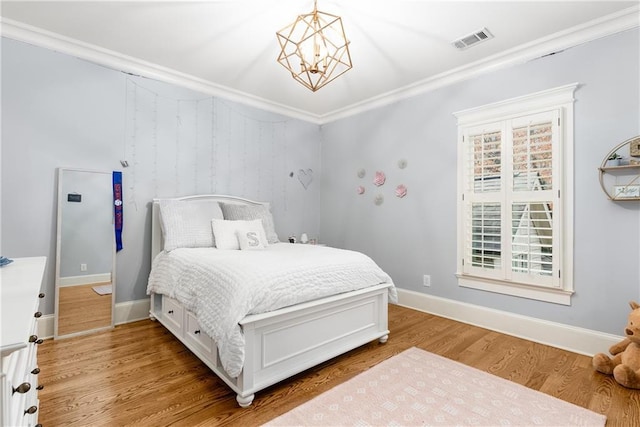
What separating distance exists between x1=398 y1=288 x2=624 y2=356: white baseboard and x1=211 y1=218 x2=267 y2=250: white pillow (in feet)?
6.25

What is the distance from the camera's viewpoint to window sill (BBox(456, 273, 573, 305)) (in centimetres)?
268

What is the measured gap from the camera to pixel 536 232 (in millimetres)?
2805

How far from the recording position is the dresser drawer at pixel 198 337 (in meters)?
2.16

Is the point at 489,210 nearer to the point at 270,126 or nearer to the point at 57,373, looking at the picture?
the point at 270,126

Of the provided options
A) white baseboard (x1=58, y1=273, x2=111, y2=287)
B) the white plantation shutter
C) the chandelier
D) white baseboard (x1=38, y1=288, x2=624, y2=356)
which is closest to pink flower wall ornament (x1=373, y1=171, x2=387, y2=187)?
the white plantation shutter

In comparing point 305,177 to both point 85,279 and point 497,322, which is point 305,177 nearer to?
point 85,279

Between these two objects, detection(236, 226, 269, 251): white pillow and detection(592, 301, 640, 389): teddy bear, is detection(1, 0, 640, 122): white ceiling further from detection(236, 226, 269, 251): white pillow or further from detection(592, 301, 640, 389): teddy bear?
detection(592, 301, 640, 389): teddy bear

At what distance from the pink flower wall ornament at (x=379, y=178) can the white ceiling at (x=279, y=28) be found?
1.09 m

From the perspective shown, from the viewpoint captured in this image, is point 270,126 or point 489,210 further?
point 270,126

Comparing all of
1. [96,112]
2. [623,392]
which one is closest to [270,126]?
[96,112]

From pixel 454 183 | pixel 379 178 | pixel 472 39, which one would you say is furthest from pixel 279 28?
pixel 454 183

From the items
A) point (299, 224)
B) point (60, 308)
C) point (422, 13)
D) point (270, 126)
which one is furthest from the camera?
point (299, 224)

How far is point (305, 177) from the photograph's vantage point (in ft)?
15.6

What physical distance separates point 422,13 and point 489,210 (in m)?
1.86
